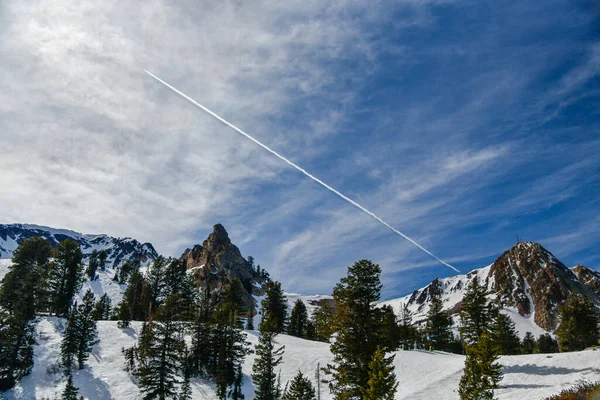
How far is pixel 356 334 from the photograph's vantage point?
27234 mm

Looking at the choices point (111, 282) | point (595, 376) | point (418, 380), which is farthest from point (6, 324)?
point (111, 282)

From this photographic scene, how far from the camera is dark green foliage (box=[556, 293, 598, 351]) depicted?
5900 centimetres

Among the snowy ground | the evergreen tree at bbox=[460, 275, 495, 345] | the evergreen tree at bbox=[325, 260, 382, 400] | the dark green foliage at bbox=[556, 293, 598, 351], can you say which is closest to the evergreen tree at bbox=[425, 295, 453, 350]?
the snowy ground

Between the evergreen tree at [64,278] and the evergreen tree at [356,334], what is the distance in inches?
2513

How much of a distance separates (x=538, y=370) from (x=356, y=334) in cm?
2385

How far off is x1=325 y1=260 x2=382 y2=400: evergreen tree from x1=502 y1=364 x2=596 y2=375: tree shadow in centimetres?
2166

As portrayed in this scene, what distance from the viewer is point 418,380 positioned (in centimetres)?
4456

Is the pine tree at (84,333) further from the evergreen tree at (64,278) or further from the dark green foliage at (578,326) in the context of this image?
the dark green foliage at (578,326)

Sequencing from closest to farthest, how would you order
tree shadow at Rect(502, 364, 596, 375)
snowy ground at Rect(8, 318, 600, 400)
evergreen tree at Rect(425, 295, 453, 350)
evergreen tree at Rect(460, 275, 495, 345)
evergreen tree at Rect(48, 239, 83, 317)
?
snowy ground at Rect(8, 318, 600, 400)
tree shadow at Rect(502, 364, 596, 375)
evergreen tree at Rect(460, 275, 495, 345)
evergreen tree at Rect(48, 239, 83, 317)
evergreen tree at Rect(425, 295, 453, 350)

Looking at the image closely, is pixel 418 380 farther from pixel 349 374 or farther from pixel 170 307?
pixel 170 307

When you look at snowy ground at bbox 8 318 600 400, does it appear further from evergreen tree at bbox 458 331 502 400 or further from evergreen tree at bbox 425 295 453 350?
evergreen tree at bbox 425 295 453 350

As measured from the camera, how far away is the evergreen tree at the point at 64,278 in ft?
234

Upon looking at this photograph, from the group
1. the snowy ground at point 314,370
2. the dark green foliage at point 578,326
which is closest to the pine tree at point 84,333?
the snowy ground at point 314,370

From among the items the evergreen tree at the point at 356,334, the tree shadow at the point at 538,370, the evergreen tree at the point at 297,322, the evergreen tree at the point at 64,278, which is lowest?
the tree shadow at the point at 538,370
